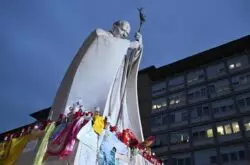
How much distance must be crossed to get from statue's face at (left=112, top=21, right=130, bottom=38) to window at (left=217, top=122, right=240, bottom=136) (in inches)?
1311

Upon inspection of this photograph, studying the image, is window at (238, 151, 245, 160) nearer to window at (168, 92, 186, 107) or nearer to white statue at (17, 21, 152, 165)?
window at (168, 92, 186, 107)

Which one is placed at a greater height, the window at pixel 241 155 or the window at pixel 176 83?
the window at pixel 176 83

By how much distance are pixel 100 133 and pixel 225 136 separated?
119ft

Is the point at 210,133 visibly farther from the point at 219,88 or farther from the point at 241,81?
the point at 241,81

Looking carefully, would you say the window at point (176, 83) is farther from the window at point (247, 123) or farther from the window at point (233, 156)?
the window at point (233, 156)

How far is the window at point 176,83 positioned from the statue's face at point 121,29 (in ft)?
129

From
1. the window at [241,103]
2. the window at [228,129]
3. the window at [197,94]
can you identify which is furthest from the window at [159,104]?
the window at [241,103]

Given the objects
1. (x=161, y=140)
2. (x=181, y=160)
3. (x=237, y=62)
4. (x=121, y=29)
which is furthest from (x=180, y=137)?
(x=121, y=29)

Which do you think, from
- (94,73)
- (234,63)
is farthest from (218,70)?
(94,73)

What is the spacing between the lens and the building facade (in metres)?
42.4

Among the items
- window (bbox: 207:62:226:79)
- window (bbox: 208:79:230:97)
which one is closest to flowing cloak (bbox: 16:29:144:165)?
window (bbox: 208:79:230:97)

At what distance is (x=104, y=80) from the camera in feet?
42.7

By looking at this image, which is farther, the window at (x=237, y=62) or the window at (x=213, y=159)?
the window at (x=237, y=62)

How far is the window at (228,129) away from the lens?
4256cm
